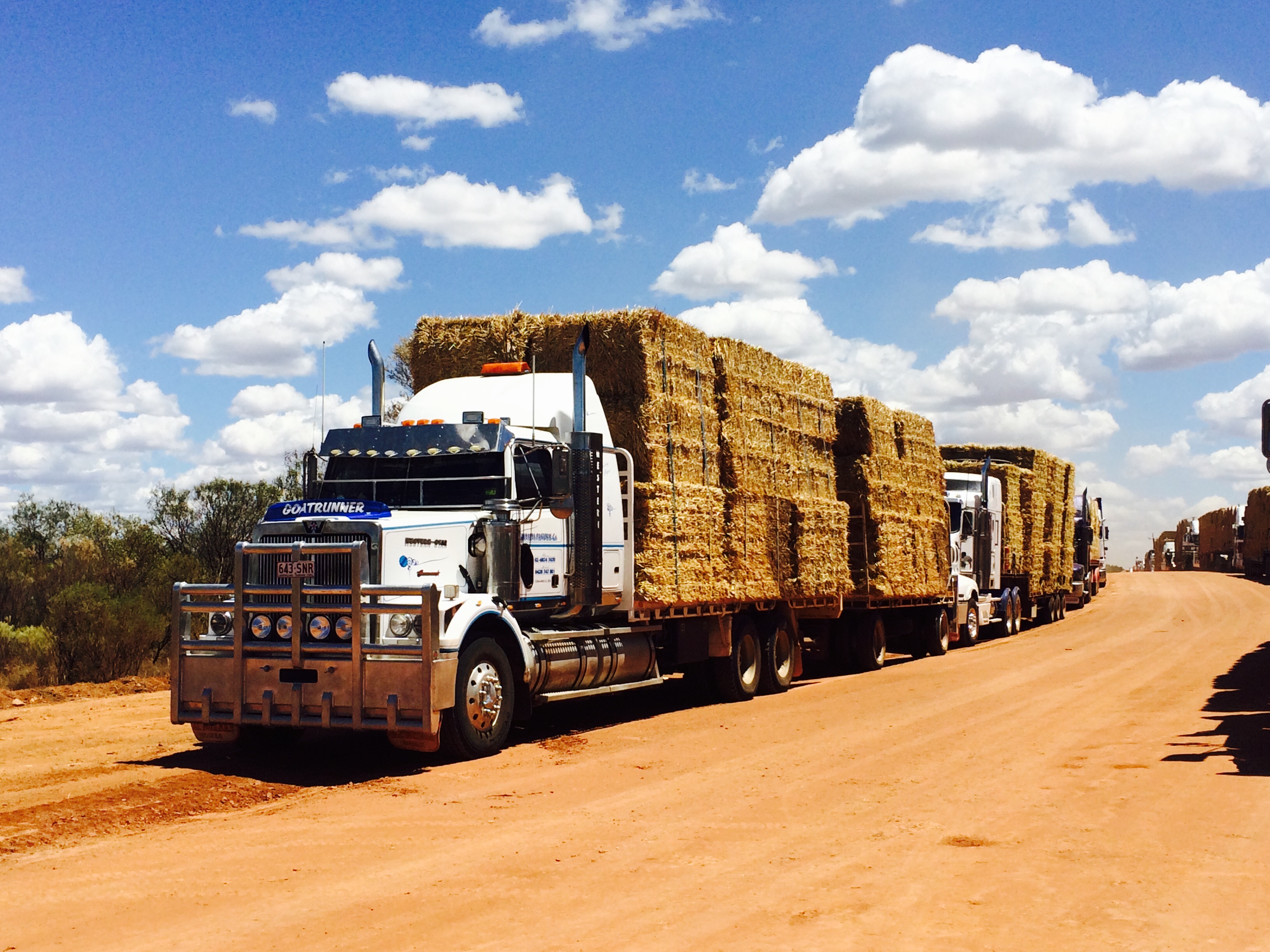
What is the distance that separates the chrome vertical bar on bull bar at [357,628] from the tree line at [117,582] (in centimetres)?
943

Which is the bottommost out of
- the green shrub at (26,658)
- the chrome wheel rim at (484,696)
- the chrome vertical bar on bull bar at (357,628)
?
the green shrub at (26,658)

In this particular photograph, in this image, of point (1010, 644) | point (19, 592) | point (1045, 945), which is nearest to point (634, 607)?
point (1045, 945)

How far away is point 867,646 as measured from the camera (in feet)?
72.8

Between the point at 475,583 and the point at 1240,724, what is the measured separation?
8.53 metres

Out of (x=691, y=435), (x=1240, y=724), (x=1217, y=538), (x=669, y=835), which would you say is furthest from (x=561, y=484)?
(x=1217, y=538)

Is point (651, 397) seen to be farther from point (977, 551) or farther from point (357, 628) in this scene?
point (977, 551)

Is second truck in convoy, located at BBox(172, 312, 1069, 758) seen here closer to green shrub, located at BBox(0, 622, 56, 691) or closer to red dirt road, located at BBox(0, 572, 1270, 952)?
red dirt road, located at BBox(0, 572, 1270, 952)

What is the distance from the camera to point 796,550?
18359mm

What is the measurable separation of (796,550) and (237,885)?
12.5 m

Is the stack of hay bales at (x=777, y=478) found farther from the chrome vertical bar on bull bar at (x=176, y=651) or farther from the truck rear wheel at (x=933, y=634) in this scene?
the chrome vertical bar on bull bar at (x=176, y=651)

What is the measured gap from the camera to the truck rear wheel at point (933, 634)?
25.7m

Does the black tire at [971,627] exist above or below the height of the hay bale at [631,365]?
below

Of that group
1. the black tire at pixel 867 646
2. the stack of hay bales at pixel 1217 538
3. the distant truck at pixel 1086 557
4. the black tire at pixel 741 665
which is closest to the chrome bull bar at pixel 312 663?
the black tire at pixel 741 665

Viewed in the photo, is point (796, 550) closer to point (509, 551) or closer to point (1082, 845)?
point (509, 551)
